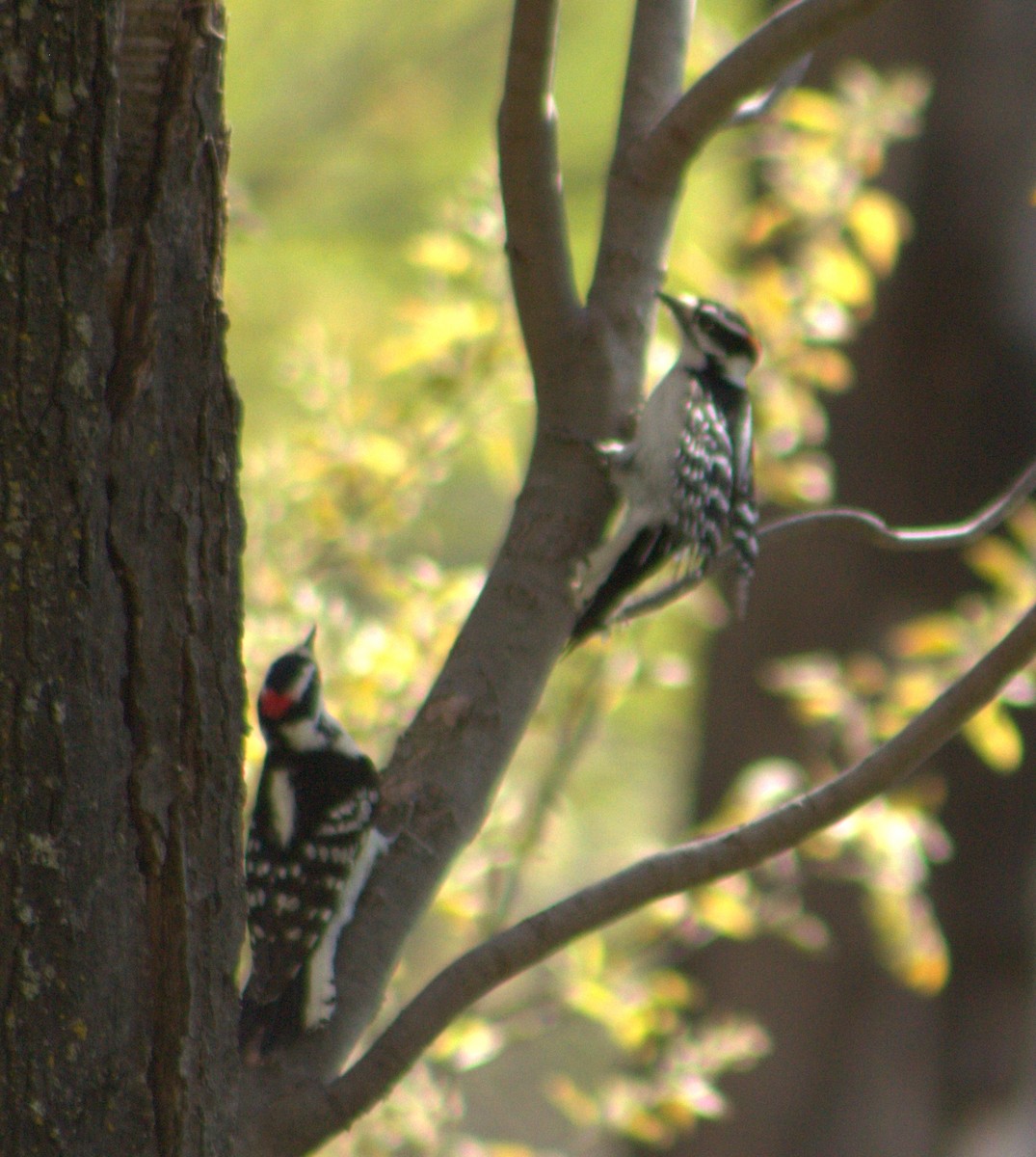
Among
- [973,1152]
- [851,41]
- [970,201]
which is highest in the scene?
[851,41]

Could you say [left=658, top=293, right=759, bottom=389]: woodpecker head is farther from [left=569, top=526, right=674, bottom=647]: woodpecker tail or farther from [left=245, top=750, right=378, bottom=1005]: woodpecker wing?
[left=245, top=750, right=378, bottom=1005]: woodpecker wing

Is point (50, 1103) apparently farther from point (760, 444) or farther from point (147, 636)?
point (760, 444)

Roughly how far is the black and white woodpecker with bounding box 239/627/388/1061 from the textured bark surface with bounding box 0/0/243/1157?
436 millimetres

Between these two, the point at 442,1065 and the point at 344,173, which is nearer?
the point at 442,1065

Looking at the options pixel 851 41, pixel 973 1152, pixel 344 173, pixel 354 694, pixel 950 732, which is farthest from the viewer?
pixel 344 173

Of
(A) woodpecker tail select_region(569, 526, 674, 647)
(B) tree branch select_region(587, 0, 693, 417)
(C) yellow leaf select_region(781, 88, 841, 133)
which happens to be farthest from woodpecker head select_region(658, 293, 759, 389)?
(B) tree branch select_region(587, 0, 693, 417)

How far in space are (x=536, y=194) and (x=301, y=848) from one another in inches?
49.3

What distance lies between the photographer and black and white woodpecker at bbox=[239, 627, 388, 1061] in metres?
1.84

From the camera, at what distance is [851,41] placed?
4824 millimetres

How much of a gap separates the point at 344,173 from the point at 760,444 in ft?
11.9

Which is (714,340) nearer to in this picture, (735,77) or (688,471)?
(688,471)

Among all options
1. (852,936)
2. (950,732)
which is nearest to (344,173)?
(852,936)

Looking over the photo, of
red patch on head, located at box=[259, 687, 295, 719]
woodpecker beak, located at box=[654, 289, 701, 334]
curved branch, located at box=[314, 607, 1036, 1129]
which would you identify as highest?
woodpecker beak, located at box=[654, 289, 701, 334]

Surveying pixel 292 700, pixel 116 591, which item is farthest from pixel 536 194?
pixel 292 700
